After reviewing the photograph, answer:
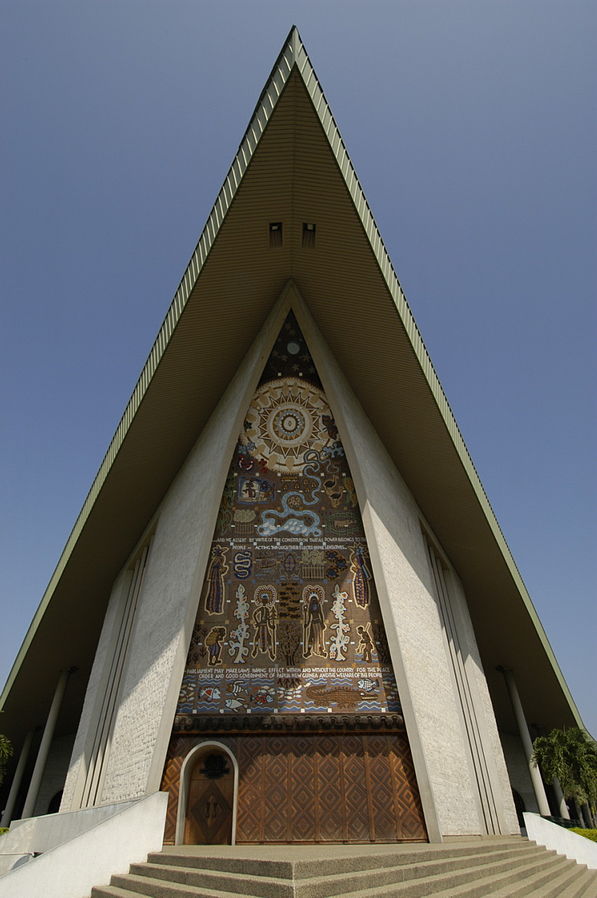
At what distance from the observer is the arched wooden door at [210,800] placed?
7.76 metres

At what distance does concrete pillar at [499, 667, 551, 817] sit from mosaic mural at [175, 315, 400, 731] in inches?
374

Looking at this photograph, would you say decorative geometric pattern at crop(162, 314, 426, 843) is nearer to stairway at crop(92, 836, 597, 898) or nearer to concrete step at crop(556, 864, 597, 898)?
stairway at crop(92, 836, 597, 898)

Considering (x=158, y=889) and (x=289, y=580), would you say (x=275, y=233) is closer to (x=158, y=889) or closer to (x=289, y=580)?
(x=289, y=580)

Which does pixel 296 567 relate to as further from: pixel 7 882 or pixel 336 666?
pixel 7 882

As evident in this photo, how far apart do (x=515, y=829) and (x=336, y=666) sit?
568cm

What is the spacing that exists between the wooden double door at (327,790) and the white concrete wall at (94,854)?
1301mm

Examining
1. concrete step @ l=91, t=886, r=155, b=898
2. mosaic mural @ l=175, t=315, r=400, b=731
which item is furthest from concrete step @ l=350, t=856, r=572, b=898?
mosaic mural @ l=175, t=315, r=400, b=731

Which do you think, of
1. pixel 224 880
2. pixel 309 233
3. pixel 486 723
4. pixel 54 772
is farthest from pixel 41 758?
pixel 309 233

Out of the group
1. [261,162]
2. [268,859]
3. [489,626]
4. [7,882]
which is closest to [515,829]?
[489,626]

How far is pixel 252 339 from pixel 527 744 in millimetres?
13501

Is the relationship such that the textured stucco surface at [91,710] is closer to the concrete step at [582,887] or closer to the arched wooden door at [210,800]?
the arched wooden door at [210,800]

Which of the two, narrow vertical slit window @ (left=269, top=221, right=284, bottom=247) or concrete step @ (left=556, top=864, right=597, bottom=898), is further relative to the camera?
narrow vertical slit window @ (left=269, top=221, right=284, bottom=247)

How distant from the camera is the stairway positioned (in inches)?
164

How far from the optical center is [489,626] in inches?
600
